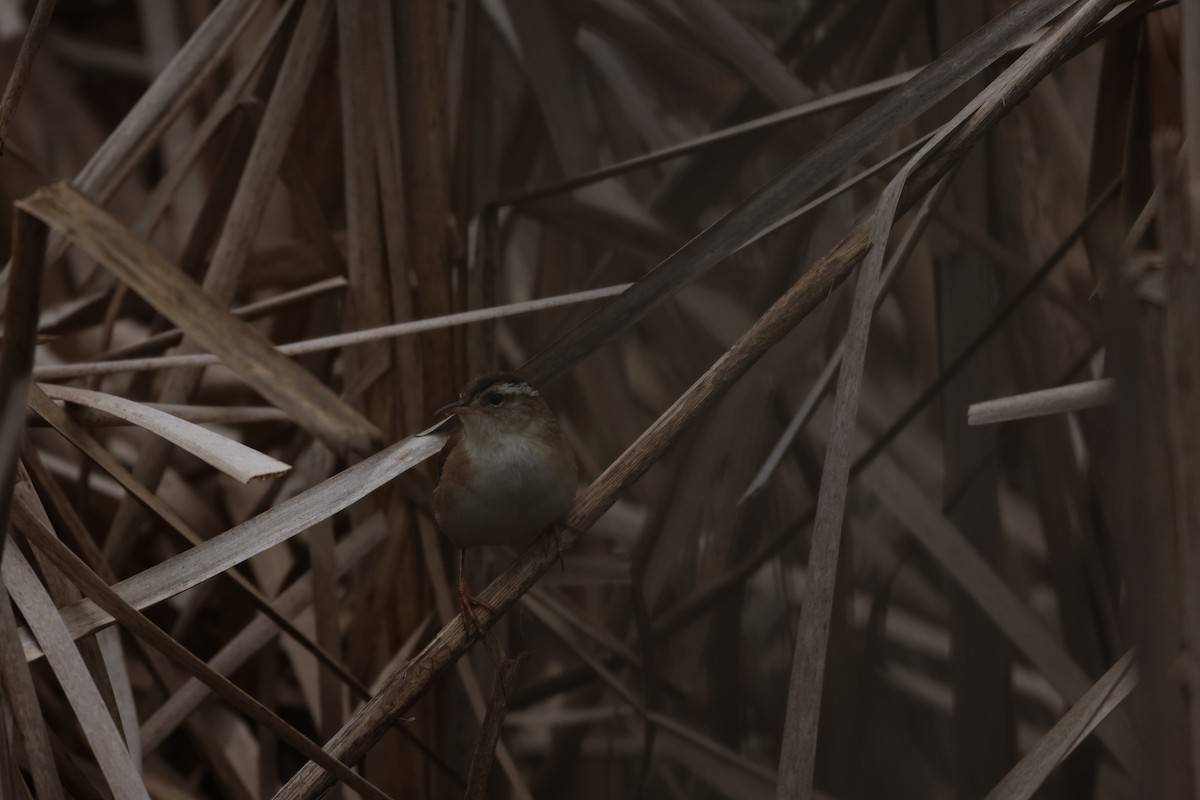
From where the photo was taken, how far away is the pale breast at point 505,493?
1.90 meters

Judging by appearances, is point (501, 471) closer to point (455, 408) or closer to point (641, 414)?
point (455, 408)

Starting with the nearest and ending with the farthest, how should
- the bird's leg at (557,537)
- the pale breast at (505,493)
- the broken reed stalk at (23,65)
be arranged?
the broken reed stalk at (23,65) < the bird's leg at (557,537) < the pale breast at (505,493)

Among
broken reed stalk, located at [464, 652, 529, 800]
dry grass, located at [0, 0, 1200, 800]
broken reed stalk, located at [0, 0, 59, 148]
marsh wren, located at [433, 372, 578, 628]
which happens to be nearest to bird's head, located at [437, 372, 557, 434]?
marsh wren, located at [433, 372, 578, 628]

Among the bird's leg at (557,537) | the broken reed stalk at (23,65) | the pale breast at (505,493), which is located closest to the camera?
the broken reed stalk at (23,65)

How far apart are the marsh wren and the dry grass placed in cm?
13

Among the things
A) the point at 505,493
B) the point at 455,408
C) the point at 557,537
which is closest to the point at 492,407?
the point at 455,408

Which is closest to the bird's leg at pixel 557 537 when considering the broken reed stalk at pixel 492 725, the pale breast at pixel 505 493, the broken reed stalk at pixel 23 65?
Answer: the pale breast at pixel 505 493

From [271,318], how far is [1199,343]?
220 cm

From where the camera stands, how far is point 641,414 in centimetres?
254

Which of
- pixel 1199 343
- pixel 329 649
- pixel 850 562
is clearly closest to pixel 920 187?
pixel 1199 343

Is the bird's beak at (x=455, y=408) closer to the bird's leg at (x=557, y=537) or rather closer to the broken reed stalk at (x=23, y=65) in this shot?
the bird's leg at (x=557, y=537)

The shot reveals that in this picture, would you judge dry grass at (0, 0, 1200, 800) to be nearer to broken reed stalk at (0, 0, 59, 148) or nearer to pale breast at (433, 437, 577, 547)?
broken reed stalk at (0, 0, 59, 148)

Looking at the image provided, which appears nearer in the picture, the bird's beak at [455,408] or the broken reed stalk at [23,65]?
the broken reed stalk at [23,65]

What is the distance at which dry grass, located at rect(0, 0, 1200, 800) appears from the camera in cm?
152
